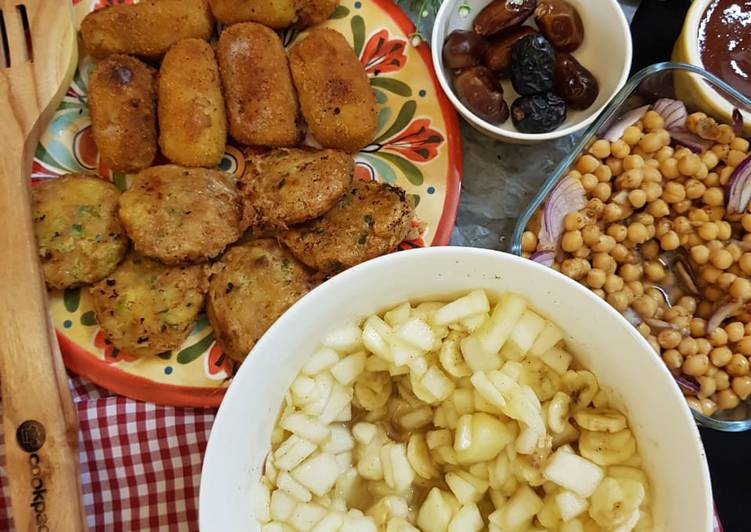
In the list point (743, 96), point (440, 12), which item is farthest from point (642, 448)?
point (440, 12)

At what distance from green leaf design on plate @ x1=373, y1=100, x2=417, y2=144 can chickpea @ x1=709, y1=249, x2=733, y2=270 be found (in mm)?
737

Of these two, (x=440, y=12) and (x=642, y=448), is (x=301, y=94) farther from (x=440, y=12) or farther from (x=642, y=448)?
(x=642, y=448)

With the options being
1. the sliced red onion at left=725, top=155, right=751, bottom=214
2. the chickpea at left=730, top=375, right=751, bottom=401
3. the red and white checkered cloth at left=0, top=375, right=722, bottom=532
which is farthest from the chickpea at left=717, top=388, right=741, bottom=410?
the sliced red onion at left=725, top=155, right=751, bottom=214

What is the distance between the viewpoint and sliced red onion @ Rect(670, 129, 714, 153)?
5.28ft

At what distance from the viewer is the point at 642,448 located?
117 centimetres

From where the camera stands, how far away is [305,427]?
1.21 meters

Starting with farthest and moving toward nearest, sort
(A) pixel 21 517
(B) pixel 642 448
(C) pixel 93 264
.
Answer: (C) pixel 93 264 → (A) pixel 21 517 → (B) pixel 642 448

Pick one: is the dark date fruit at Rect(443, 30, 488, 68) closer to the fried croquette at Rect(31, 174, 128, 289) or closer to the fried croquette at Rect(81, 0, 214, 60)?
the fried croquette at Rect(81, 0, 214, 60)

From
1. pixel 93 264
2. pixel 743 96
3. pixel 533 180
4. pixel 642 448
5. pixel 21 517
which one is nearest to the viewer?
Answer: pixel 642 448

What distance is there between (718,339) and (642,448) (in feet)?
1.59

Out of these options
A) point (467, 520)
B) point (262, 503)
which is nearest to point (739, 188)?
point (467, 520)

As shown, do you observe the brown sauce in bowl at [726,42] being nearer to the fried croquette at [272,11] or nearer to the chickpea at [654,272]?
the chickpea at [654,272]

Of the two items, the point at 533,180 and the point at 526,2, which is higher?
the point at 526,2

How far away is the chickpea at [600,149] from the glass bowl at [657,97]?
0.05 ft
